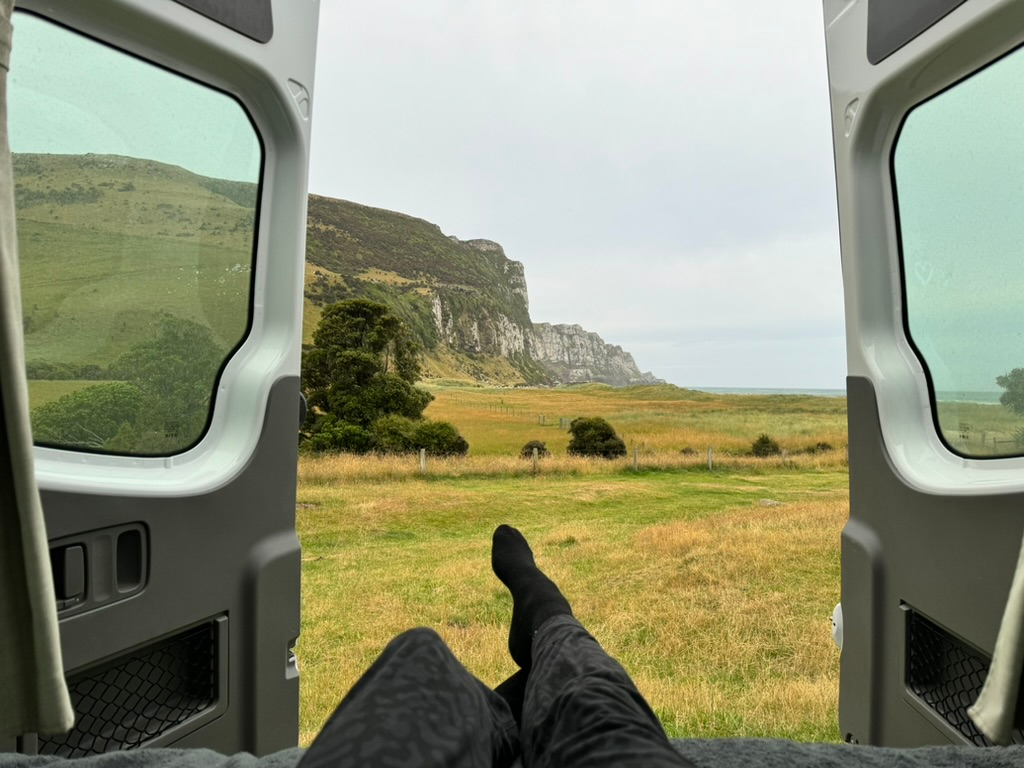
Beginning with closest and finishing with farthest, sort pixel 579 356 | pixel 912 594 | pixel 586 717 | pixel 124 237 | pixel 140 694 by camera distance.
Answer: pixel 586 717 < pixel 140 694 < pixel 124 237 < pixel 912 594 < pixel 579 356

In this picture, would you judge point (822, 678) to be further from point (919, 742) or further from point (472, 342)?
point (472, 342)

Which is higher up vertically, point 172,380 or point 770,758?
point 172,380

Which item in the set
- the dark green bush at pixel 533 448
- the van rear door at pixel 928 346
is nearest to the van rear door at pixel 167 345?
the van rear door at pixel 928 346

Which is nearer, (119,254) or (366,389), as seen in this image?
(119,254)

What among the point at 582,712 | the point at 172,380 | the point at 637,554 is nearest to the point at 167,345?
the point at 172,380

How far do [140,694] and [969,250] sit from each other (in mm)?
1892

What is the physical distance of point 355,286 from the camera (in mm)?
10672

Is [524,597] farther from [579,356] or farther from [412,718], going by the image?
[579,356]

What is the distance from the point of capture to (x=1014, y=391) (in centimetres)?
124

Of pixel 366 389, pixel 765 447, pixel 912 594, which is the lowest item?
pixel 912 594

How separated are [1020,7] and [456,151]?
9584mm

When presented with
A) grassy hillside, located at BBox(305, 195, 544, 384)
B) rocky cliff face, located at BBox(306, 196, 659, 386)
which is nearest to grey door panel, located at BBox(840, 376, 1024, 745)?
grassy hillside, located at BBox(305, 195, 544, 384)

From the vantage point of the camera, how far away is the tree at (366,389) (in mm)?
7762

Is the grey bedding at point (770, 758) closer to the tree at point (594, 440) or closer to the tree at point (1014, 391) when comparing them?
the tree at point (1014, 391)
